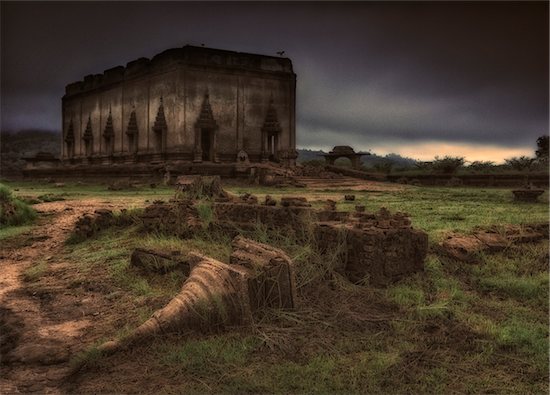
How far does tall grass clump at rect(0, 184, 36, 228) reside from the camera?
8.65m

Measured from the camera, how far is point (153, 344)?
3.57 meters

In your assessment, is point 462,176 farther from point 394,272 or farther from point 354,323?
point 354,323

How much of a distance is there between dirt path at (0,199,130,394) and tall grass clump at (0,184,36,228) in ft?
5.04

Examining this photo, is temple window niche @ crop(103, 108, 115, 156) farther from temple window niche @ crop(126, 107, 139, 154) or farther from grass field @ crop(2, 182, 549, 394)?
grass field @ crop(2, 182, 549, 394)

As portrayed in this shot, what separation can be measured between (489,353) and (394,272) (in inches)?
66.8

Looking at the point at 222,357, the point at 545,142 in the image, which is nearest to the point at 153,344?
the point at 222,357

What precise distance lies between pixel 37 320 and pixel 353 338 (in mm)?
2640

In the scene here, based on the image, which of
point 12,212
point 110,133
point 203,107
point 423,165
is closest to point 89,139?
point 110,133

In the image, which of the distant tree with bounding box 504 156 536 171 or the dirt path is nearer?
the dirt path

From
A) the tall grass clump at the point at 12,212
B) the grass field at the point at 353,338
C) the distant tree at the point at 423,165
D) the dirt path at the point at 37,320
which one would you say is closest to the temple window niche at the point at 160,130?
the distant tree at the point at 423,165

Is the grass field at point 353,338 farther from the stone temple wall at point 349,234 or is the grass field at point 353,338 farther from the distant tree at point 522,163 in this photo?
the distant tree at point 522,163

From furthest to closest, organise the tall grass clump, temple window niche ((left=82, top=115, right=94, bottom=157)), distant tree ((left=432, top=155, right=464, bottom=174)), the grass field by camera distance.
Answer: temple window niche ((left=82, top=115, right=94, bottom=157)) → distant tree ((left=432, top=155, right=464, bottom=174)) → the tall grass clump → the grass field

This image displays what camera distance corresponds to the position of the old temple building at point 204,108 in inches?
995

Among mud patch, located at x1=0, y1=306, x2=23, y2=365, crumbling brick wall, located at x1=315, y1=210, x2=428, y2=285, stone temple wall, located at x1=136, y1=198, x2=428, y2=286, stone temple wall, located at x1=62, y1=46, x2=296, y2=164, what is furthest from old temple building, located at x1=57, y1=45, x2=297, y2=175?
mud patch, located at x1=0, y1=306, x2=23, y2=365
